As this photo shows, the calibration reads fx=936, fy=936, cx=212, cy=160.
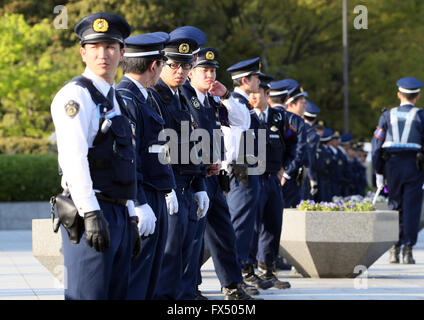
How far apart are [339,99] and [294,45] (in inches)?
125

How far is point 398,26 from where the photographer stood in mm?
40188

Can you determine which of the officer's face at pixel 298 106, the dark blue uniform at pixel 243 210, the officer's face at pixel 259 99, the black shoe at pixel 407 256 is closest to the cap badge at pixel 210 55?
the dark blue uniform at pixel 243 210

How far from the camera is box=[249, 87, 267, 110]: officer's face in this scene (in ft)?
33.9

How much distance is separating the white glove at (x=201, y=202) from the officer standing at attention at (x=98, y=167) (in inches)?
78.3

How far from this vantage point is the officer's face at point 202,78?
330 inches

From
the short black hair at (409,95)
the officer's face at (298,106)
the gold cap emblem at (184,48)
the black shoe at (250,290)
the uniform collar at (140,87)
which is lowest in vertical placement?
the black shoe at (250,290)

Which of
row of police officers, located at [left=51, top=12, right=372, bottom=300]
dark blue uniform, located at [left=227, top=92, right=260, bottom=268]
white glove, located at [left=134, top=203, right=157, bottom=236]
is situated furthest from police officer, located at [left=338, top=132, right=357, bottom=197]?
white glove, located at [left=134, top=203, right=157, bottom=236]

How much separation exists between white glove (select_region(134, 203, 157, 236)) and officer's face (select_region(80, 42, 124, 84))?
871 mm

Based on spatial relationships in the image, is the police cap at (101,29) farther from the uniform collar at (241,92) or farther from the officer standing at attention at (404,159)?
the officer standing at attention at (404,159)

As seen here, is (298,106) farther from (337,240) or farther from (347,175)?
(347,175)

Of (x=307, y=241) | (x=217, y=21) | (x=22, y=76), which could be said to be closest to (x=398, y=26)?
(x=217, y=21)

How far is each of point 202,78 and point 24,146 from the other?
19272 millimetres

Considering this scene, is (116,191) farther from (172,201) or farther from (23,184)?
(23,184)

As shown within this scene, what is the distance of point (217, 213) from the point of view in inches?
324
